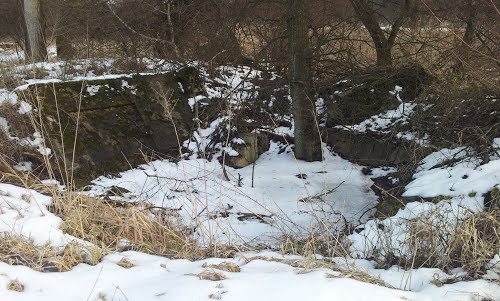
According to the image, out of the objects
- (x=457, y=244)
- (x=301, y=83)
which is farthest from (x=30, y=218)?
(x=301, y=83)

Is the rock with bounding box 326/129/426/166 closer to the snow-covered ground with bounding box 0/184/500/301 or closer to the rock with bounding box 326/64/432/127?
the rock with bounding box 326/64/432/127

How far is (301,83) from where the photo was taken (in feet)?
21.7

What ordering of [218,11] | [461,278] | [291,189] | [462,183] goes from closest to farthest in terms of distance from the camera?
[461,278] < [462,183] < [291,189] < [218,11]

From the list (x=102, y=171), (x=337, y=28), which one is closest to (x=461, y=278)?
(x=102, y=171)

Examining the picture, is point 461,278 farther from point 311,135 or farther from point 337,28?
point 337,28

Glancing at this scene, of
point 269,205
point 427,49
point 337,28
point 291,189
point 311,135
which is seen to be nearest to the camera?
point 269,205

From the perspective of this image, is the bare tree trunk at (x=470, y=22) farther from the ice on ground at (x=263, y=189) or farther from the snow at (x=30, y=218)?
the snow at (x=30, y=218)

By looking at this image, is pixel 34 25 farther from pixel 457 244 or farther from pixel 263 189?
pixel 457 244

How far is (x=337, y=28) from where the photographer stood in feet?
25.5

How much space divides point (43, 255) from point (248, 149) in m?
4.47

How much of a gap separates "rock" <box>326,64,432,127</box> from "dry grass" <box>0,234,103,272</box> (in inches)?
203

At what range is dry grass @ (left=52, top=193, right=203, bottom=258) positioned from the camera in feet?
10.6

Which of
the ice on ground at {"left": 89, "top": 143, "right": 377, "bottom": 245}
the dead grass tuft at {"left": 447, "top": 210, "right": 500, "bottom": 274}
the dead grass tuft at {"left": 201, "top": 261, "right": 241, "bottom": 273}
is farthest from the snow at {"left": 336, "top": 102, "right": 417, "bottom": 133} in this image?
the dead grass tuft at {"left": 201, "top": 261, "right": 241, "bottom": 273}

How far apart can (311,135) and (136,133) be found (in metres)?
2.54
